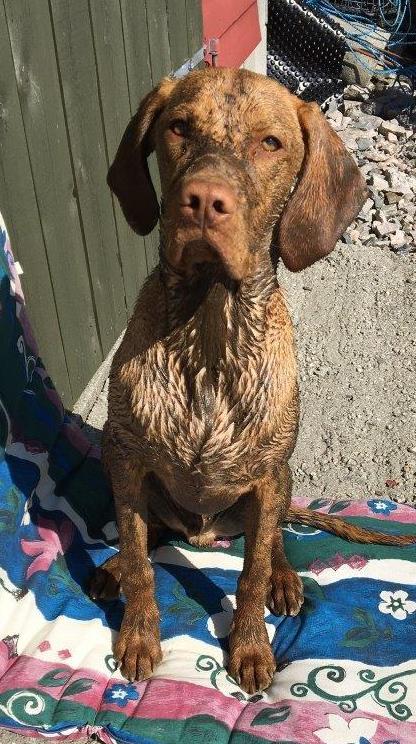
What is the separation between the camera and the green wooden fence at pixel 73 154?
3062mm

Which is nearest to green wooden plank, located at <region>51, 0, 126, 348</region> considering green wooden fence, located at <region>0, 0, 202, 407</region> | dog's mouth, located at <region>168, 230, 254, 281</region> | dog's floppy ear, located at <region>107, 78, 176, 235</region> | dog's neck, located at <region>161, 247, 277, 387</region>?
green wooden fence, located at <region>0, 0, 202, 407</region>

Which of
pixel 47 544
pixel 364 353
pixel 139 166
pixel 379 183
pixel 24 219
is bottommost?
pixel 364 353

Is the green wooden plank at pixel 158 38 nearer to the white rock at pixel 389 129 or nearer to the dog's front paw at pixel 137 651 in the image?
the dog's front paw at pixel 137 651

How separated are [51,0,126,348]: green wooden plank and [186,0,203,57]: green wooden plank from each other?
61.0 inches

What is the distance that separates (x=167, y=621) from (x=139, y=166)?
1552 mm

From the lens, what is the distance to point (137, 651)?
2.50m

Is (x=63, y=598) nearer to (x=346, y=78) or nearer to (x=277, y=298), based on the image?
(x=277, y=298)

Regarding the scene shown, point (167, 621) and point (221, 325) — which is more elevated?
point (221, 325)

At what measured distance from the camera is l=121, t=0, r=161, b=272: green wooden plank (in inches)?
159

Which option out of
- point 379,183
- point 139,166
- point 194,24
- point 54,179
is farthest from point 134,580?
point 379,183

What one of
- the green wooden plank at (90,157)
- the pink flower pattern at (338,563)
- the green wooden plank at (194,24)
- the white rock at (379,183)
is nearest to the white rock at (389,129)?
the white rock at (379,183)

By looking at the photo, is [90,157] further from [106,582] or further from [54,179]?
[106,582]

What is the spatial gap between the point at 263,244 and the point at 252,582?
110 centimetres

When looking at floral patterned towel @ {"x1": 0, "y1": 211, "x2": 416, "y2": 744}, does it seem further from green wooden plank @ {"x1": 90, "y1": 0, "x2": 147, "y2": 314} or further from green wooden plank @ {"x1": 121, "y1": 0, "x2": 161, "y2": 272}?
green wooden plank @ {"x1": 121, "y1": 0, "x2": 161, "y2": 272}
